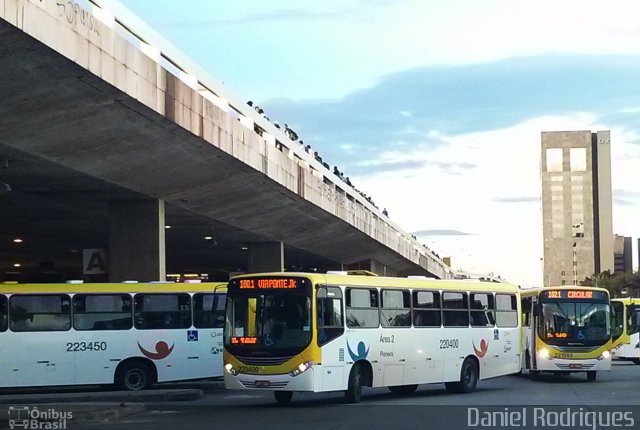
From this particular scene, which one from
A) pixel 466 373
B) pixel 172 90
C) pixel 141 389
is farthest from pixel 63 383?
pixel 466 373

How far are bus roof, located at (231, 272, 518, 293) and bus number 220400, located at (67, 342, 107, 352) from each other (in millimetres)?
4840

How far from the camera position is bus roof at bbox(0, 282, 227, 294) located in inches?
936

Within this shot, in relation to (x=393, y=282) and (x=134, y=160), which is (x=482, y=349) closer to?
(x=393, y=282)

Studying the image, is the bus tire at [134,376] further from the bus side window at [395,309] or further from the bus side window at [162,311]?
the bus side window at [395,309]

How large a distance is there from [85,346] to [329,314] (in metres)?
6.82

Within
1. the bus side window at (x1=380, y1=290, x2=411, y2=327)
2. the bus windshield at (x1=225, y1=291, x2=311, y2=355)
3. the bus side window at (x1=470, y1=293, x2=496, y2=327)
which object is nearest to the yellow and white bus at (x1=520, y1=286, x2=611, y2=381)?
the bus side window at (x1=470, y1=293, x2=496, y2=327)

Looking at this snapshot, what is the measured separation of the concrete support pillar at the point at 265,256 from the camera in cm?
4797

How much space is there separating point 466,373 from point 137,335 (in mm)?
8112

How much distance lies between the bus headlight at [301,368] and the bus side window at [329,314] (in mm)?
485

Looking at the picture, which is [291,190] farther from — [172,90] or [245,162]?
[172,90]

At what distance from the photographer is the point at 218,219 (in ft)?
123

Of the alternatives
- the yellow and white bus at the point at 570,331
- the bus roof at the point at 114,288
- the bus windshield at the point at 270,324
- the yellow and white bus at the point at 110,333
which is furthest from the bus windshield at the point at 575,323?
the bus windshield at the point at 270,324

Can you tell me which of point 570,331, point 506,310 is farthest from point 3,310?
point 570,331

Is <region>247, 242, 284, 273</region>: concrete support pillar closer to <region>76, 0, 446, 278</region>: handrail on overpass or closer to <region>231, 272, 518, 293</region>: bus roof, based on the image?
<region>76, 0, 446, 278</region>: handrail on overpass
